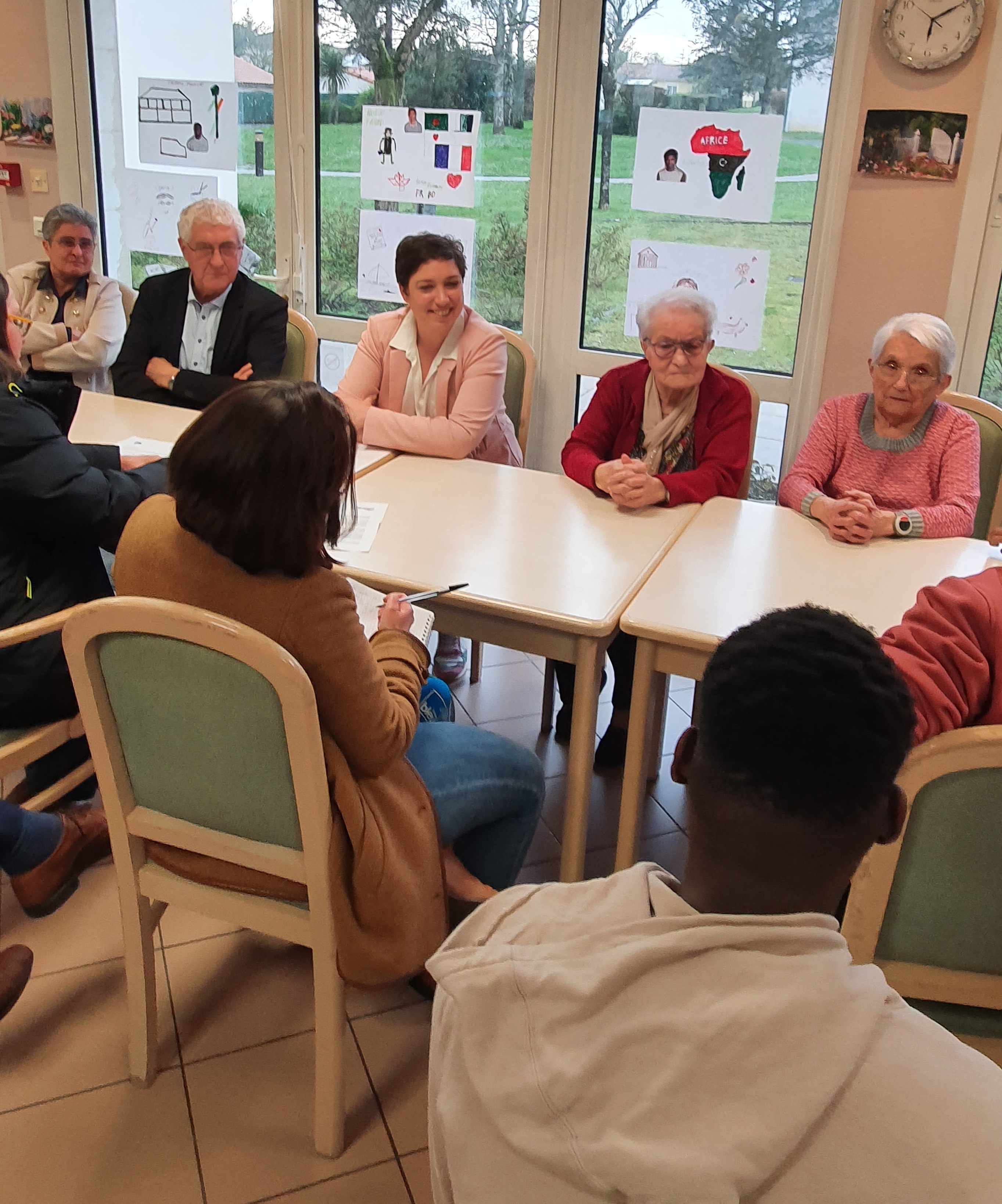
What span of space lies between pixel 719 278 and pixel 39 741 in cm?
272

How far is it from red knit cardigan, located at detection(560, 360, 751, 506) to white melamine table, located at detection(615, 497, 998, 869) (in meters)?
0.14

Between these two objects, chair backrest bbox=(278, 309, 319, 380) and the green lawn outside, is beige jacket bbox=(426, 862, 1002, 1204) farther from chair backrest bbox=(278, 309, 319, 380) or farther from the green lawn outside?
the green lawn outside

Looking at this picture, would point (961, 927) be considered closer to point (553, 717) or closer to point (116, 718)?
point (116, 718)

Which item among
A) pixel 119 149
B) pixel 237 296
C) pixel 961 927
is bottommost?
pixel 961 927

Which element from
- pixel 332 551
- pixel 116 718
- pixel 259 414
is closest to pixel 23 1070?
pixel 116 718

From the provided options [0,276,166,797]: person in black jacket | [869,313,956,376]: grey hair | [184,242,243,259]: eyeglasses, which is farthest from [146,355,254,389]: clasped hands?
[869,313,956,376]: grey hair

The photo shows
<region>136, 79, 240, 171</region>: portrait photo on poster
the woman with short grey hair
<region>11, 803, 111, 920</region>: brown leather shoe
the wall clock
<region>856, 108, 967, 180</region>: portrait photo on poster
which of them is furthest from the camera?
<region>136, 79, 240, 171</region>: portrait photo on poster

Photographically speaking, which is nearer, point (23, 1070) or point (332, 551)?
point (23, 1070)

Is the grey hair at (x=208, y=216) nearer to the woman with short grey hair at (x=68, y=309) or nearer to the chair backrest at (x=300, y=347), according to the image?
the chair backrest at (x=300, y=347)

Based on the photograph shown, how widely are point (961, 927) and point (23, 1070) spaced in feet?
4.91

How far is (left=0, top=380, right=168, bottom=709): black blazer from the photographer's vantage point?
6.01 feet

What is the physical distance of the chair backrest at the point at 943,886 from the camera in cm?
112

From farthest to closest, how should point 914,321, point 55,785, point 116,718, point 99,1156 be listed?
point 914,321, point 55,785, point 99,1156, point 116,718

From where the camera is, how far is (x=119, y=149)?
4.45 m
